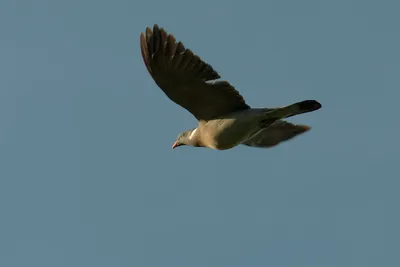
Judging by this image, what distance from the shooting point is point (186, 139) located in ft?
52.1

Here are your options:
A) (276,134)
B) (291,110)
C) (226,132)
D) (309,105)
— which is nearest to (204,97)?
(226,132)

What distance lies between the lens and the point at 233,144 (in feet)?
48.9

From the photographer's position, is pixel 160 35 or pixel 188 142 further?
pixel 188 142

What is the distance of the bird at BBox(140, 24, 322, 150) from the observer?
14.1 m

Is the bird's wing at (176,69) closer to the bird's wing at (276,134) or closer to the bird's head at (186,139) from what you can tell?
the bird's head at (186,139)

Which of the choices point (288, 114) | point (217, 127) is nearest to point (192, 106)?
point (217, 127)

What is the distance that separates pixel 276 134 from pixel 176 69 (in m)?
3.22

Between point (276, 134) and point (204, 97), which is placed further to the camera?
point (276, 134)

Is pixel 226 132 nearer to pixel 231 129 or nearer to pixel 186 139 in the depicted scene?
pixel 231 129

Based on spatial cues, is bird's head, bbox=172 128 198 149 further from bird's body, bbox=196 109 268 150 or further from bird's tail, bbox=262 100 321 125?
bird's tail, bbox=262 100 321 125

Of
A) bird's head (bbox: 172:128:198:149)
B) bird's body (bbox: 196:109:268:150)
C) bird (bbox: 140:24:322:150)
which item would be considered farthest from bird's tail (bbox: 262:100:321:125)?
bird's head (bbox: 172:128:198:149)

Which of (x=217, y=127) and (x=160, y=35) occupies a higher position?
(x=160, y=35)

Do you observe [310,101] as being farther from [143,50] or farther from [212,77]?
[143,50]

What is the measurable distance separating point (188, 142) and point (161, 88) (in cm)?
182
